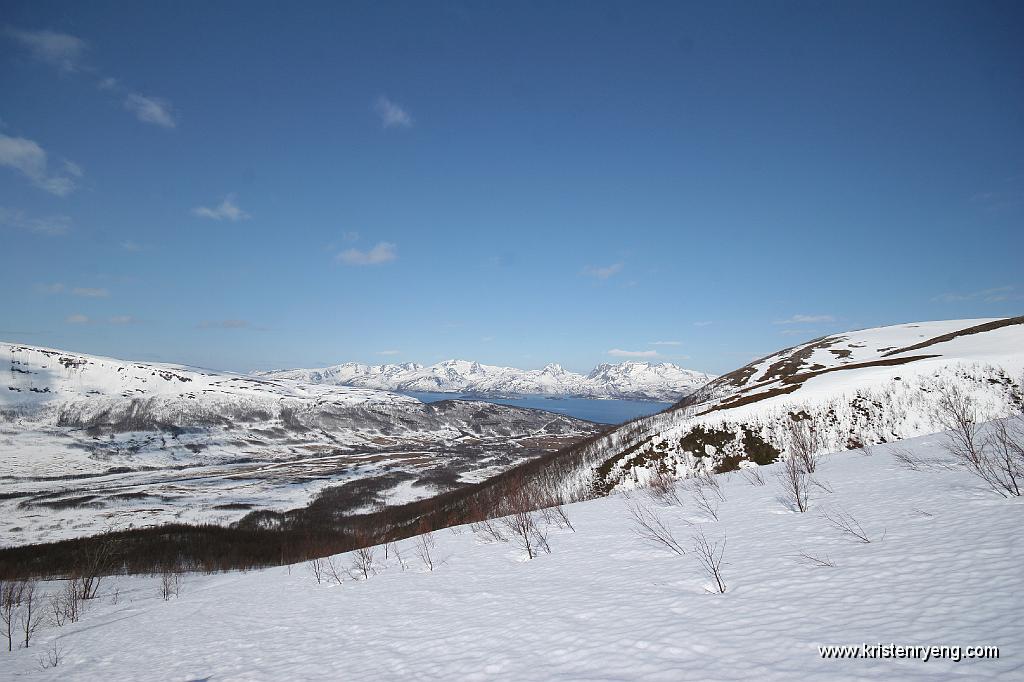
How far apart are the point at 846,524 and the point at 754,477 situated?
13.2 m

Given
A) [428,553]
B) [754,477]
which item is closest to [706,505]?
[754,477]

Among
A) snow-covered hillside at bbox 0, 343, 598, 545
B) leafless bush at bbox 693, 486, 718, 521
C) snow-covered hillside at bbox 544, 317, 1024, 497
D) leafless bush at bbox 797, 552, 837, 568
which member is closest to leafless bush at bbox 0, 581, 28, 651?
leafless bush at bbox 797, 552, 837, 568

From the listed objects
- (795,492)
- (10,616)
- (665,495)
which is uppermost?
(795,492)

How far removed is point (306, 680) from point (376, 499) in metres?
98.2

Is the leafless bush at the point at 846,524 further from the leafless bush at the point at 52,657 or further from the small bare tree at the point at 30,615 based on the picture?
the small bare tree at the point at 30,615

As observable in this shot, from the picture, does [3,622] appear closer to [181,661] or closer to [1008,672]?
[181,661]

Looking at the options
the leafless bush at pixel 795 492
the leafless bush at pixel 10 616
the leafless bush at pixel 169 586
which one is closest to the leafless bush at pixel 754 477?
the leafless bush at pixel 795 492

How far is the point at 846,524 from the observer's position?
10.3m

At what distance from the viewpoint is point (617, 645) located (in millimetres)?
6695

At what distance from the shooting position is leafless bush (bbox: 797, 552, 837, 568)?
785cm

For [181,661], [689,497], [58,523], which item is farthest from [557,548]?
[58,523]

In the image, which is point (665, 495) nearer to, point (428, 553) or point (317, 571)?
point (428, 553)

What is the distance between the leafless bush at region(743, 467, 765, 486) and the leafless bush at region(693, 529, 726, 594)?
1049 cm

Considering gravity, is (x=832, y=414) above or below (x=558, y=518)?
above
